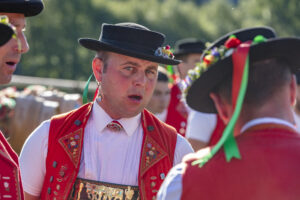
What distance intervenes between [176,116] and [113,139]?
11.2 ft

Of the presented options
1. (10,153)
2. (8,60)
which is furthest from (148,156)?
(8,60)

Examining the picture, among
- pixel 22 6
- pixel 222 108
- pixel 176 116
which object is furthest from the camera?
pixel 176 116

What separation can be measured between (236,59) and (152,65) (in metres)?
1.28

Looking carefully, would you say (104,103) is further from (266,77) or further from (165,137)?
(266,77)

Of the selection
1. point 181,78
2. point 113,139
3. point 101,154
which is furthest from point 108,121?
point 181,78

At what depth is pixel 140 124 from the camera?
3.76 metres

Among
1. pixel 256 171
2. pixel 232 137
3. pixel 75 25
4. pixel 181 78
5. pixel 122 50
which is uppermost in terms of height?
pixel 75 25

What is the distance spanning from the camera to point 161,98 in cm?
723

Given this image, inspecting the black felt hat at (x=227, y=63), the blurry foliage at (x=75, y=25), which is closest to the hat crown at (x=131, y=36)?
the black felt hat at (x=227, y=63)

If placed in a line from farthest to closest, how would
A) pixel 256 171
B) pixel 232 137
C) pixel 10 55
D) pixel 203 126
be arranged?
pixel 203 126 < pixel 10 55 < pixel 232 137 < pixel 256 171

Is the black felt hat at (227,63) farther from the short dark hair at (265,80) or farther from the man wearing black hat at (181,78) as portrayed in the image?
the man wearing black hat at (181,78)

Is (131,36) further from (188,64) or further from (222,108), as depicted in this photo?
(188,64)

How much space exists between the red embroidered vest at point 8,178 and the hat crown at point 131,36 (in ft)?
3.38

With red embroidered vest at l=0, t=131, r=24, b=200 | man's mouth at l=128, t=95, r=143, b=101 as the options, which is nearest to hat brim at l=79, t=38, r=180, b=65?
man's mouth at l=128, t=95, r=143, b=101
